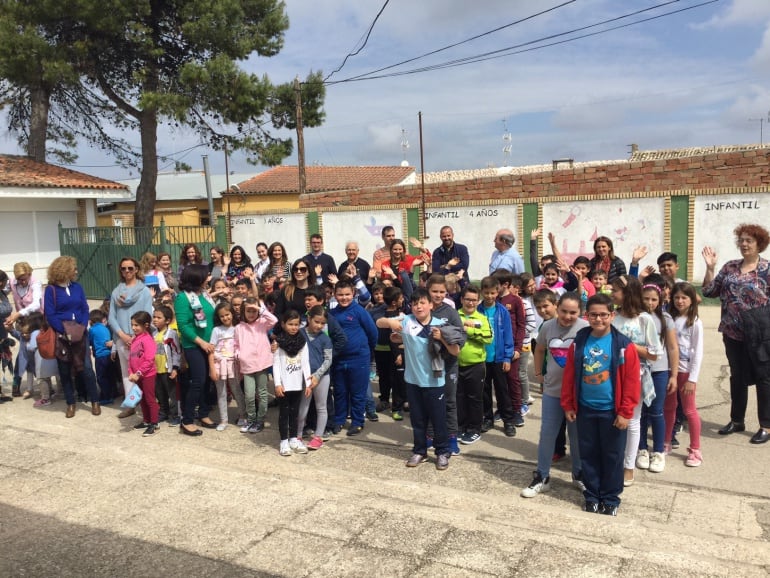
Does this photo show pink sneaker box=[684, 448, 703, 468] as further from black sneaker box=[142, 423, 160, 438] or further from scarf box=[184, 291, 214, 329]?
black sneaker box=[142, 423, 160, 438]

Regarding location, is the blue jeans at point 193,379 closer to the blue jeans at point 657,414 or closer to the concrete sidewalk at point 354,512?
the concrete sidewalk at point 354,512

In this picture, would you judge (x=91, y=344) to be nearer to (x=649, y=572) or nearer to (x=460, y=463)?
(x=460, y=463)

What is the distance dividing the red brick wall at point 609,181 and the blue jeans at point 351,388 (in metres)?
9.63

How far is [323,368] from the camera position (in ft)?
18.7

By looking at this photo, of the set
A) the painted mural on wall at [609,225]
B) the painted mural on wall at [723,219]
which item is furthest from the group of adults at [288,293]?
the painted mural on wall at [609,225]

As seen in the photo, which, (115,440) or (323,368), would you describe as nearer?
(323,368)

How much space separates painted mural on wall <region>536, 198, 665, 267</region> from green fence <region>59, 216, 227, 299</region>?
8830 mm

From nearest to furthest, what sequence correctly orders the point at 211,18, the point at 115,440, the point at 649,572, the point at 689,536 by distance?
the point at 649,572 → the point at 689,536 → the point at 115,440 → the point at 211,18

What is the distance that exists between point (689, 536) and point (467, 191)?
12697 millimetres

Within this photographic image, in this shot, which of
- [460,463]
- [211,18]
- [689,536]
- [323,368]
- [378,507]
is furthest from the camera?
[211,18]

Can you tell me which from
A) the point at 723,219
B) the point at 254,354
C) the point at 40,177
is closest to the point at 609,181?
the point at 723,219

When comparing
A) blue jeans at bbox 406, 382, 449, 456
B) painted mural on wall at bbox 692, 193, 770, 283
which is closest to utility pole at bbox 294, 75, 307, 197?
painted mural on wall at bbox 692, 193, 770, 283

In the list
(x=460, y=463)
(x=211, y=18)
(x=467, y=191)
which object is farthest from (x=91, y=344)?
(x=211, y=18)

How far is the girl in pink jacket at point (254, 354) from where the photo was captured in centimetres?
622
